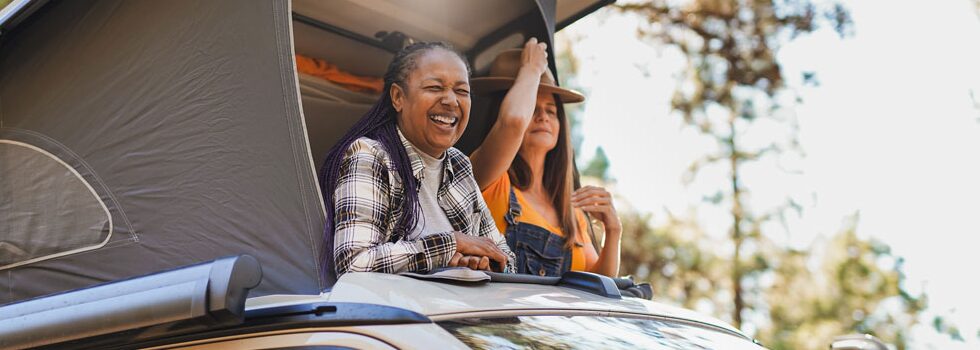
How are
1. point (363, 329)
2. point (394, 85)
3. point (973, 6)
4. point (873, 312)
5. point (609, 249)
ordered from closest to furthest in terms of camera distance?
point (363, 329) < point (394, 85) < point (609, 249) < point (973, 6) < point (873, 312)

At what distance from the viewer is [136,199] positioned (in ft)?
9.72

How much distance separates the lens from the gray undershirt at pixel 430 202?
3.03 metres

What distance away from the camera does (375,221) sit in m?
2.80

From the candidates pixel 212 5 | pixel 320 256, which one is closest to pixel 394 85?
pixel 212 5

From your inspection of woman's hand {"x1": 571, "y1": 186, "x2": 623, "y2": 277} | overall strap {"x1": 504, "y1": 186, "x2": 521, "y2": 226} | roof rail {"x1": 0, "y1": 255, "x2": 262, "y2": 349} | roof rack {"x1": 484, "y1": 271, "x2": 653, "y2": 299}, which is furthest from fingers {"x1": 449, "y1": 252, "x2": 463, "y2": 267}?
woman's hand {"x1": 571, "y1": 186, "x2": 623, "y2": 277}

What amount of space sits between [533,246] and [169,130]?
4.95 feet

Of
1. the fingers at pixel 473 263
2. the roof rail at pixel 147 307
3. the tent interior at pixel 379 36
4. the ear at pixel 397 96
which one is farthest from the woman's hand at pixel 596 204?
the roof rail at pixel 147 307

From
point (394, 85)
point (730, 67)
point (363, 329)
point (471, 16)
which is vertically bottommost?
point (363, 329)

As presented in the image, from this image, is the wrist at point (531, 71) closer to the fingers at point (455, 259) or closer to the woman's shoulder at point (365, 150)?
the woman's shoulder at point (365, 150)

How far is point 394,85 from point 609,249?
1341 millimetres

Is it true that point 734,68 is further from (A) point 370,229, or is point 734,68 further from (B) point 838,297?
(A) point 370,229

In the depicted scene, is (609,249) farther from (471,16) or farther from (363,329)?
(363,329)

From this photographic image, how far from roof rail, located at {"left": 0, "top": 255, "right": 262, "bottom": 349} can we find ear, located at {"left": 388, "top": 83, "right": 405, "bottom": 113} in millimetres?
1167

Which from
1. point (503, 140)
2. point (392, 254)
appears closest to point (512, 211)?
point (503, 140)
